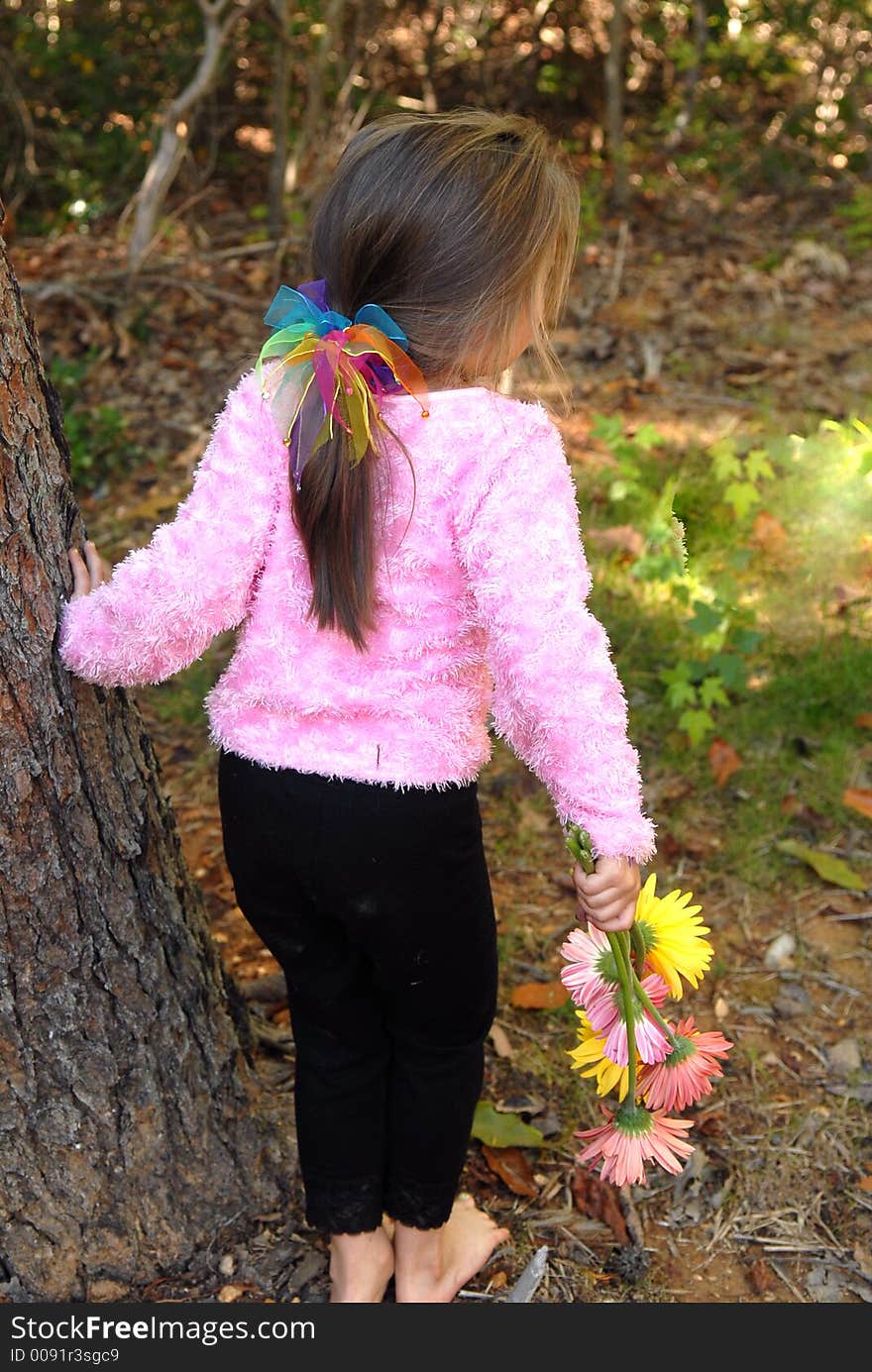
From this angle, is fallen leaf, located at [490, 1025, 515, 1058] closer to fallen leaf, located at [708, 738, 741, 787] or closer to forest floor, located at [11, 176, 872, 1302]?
forest floor, located at [11, 176, 872, 1302]

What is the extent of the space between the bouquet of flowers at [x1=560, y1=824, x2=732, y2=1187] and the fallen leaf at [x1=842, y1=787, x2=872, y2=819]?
4.65 ft

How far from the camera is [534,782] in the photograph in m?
3.19

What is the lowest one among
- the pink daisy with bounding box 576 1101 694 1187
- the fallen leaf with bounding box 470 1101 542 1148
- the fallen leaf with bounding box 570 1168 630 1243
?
the fallen leaf with bounding box 570 1168 630 1243

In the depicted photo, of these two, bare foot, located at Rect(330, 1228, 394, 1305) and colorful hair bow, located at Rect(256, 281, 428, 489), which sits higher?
colorful hair bow, located at Rect(256, 281, 428, 489)

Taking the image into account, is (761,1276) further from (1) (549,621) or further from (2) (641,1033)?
(1) (549,621)

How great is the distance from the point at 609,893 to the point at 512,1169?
2.97 ft

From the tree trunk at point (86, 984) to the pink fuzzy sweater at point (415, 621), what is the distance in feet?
0.32

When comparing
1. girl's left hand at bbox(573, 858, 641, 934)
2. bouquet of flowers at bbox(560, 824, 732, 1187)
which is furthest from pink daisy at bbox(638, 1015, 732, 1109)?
girl's left hand at bbox(573, 858, 641, 934)

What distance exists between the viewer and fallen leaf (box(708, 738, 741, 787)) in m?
3.13

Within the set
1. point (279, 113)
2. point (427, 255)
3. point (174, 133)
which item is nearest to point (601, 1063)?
point (427, 255)

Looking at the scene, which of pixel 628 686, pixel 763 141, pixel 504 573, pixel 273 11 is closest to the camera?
pixel 504 573

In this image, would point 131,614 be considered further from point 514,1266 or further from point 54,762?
point 514,1266

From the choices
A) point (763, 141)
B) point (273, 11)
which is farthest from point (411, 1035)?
point (763, 141)

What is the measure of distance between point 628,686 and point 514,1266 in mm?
1642
